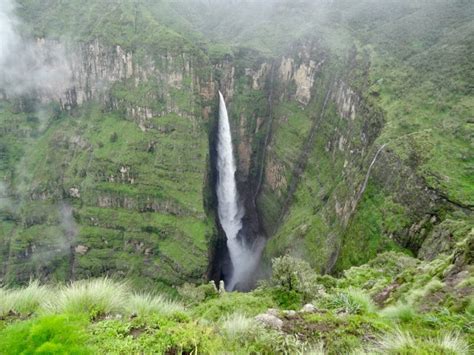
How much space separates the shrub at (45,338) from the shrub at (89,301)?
105 cm

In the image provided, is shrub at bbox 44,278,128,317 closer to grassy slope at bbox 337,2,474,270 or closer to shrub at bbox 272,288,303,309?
shrub at bbox 272,288,303,309

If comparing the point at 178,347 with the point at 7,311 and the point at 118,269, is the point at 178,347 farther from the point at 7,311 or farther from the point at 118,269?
the point at 118,269

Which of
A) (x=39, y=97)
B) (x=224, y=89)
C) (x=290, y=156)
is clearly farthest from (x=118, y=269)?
(x=39, y=97)

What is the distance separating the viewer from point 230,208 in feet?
240

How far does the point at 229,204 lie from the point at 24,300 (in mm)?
66241

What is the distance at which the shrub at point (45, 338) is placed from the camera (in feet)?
15.5

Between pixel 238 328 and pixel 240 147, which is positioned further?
pixel 240 147

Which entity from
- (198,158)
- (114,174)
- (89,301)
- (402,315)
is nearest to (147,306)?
(89,301)

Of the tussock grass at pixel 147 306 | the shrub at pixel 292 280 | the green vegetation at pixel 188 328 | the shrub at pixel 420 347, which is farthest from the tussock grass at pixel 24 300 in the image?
the shrub at pixel 292 280

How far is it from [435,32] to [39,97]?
80.8 metres

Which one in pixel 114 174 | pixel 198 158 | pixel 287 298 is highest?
pixel 287 298

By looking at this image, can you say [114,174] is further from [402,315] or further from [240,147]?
[402,315]

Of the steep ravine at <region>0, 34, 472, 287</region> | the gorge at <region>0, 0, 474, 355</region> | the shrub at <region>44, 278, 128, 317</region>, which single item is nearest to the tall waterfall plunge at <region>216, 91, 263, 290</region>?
the gorge at <region>0, 0, 474, 355</region>

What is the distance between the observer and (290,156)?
66.2m
